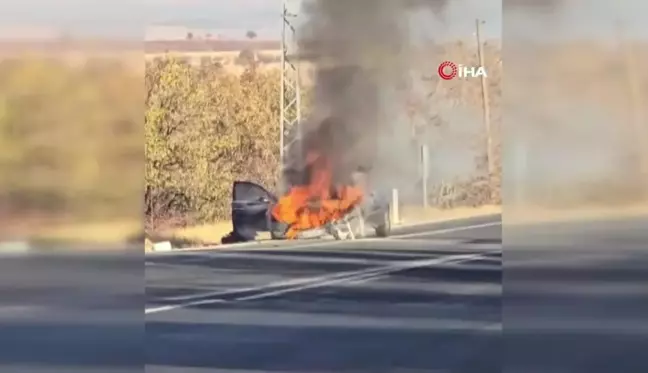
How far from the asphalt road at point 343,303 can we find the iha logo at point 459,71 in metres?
0.52

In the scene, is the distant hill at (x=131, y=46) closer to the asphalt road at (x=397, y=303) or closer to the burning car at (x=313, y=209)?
the burning car at (x=313, y=209)

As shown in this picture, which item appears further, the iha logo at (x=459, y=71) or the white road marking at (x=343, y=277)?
the white road marking at (x=343, y=277)

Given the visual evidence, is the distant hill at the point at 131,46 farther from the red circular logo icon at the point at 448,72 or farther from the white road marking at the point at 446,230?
the white road marking at the point at 446,230

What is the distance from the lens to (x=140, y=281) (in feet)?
9.07

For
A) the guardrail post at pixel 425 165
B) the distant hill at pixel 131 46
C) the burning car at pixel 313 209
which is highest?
the distant hill at pixel 131 46

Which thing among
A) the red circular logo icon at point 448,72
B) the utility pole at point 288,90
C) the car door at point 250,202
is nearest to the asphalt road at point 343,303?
the car door at point 250,202

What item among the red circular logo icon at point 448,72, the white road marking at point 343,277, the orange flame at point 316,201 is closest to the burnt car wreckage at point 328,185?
the orange flame at point 316,201

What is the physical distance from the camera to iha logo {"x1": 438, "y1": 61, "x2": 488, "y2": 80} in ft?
8.54

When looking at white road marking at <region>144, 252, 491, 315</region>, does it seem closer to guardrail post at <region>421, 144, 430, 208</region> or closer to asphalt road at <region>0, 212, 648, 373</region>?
asphalt road at <region>0, 212, 648, 373</region>

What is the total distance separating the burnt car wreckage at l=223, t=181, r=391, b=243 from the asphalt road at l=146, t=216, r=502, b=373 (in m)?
0.05

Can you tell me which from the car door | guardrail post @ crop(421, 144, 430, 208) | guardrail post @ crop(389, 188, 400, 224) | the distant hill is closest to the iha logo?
guardrail post @ crop(421, 144, 430, 208)

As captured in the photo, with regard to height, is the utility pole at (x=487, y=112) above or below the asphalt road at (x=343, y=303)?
above

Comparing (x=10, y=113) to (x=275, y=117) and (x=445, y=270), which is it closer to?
(x=275, y=117)

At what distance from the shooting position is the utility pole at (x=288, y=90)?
2.68 metres
